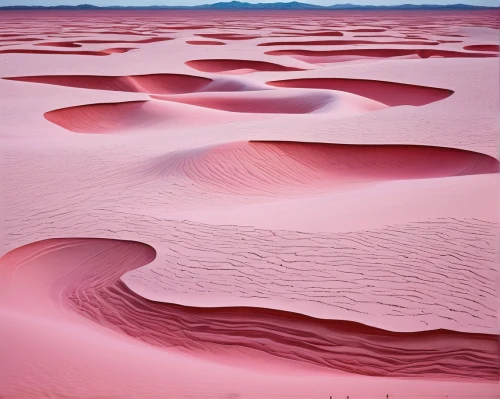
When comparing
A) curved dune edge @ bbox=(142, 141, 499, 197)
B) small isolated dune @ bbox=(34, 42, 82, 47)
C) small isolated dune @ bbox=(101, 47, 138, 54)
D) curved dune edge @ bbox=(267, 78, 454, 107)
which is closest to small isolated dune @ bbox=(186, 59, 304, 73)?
curved dune edge @ bbox=(267, 78, 454, 107)

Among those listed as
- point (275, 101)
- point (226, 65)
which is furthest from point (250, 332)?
point (226, 65)

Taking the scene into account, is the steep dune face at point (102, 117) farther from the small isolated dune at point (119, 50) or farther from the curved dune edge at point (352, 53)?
the small isolated dune at point (119, 50)

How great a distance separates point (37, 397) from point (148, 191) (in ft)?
16.1

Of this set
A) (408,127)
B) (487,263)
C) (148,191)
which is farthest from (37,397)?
(408,127)

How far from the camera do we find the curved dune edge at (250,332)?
15.5ft

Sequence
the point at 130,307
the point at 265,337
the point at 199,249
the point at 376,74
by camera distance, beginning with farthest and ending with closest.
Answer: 1. the point at 376,74
2. the point at 199,249
3. the point at 130,307
4. the point at 265,337

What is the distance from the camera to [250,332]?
5168mm

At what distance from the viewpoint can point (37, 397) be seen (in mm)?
3883

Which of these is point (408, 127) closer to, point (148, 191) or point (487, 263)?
point (148, 191)

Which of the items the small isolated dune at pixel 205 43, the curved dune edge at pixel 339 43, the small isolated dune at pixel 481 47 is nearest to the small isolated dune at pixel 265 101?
the curved dune edge at pixel 339 43

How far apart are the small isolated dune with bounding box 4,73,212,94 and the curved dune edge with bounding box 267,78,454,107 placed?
10.4 ft

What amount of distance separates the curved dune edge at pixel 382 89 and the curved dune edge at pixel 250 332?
41.7 feet

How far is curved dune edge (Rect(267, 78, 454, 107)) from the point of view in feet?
56.6

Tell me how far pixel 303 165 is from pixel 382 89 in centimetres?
886
